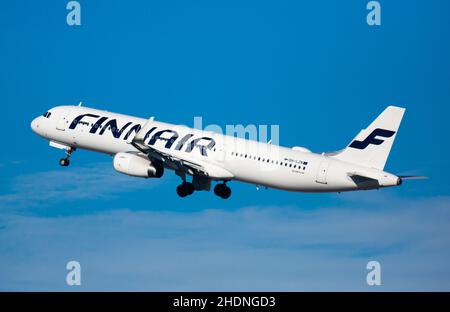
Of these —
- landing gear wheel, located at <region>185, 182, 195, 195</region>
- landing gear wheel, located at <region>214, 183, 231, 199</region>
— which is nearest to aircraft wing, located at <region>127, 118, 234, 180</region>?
landing gear wheel, located at <region>185, 182, 195, 195</region>

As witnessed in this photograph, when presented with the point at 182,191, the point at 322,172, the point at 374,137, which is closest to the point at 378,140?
the point at 374,137

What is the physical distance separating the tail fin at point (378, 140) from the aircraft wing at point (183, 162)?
391 inches

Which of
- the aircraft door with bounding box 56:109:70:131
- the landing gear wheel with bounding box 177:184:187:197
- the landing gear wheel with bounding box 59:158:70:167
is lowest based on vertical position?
the landing gear wheel with bounding box 177:184:187:197

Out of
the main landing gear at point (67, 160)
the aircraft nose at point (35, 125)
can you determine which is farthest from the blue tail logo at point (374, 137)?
the aircraft nose at point (35, 125)

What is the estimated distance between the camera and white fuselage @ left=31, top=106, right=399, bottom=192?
259 feet

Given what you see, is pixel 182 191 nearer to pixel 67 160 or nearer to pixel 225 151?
pixel 225 151

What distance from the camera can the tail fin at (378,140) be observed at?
7769 centimetres

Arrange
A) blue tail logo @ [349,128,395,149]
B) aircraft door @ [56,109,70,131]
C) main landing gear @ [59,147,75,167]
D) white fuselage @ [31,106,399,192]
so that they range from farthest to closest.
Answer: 1. main landing gear @ [59,147,75,167]
2. aircraft door @ [56,109,70,131]
3. white fuselage @ [31,106,399,192]
4. blue tail logo @ [349,128,395,149]

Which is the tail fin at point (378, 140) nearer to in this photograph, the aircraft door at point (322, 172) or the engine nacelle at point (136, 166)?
the aircraft door at point (322, 172)

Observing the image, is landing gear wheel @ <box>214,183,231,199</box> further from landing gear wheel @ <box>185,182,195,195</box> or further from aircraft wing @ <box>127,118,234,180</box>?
aircraft wing @ <box>127,118,234,180</box>

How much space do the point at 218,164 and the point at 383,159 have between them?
41.0 ft

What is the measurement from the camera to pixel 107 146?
8744 cm

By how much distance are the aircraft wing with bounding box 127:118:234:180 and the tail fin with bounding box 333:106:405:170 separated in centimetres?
993

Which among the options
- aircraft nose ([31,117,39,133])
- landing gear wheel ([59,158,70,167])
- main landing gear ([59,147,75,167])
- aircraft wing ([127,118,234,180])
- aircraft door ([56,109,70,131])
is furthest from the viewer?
aircraft nose ([31,117,39,133])
